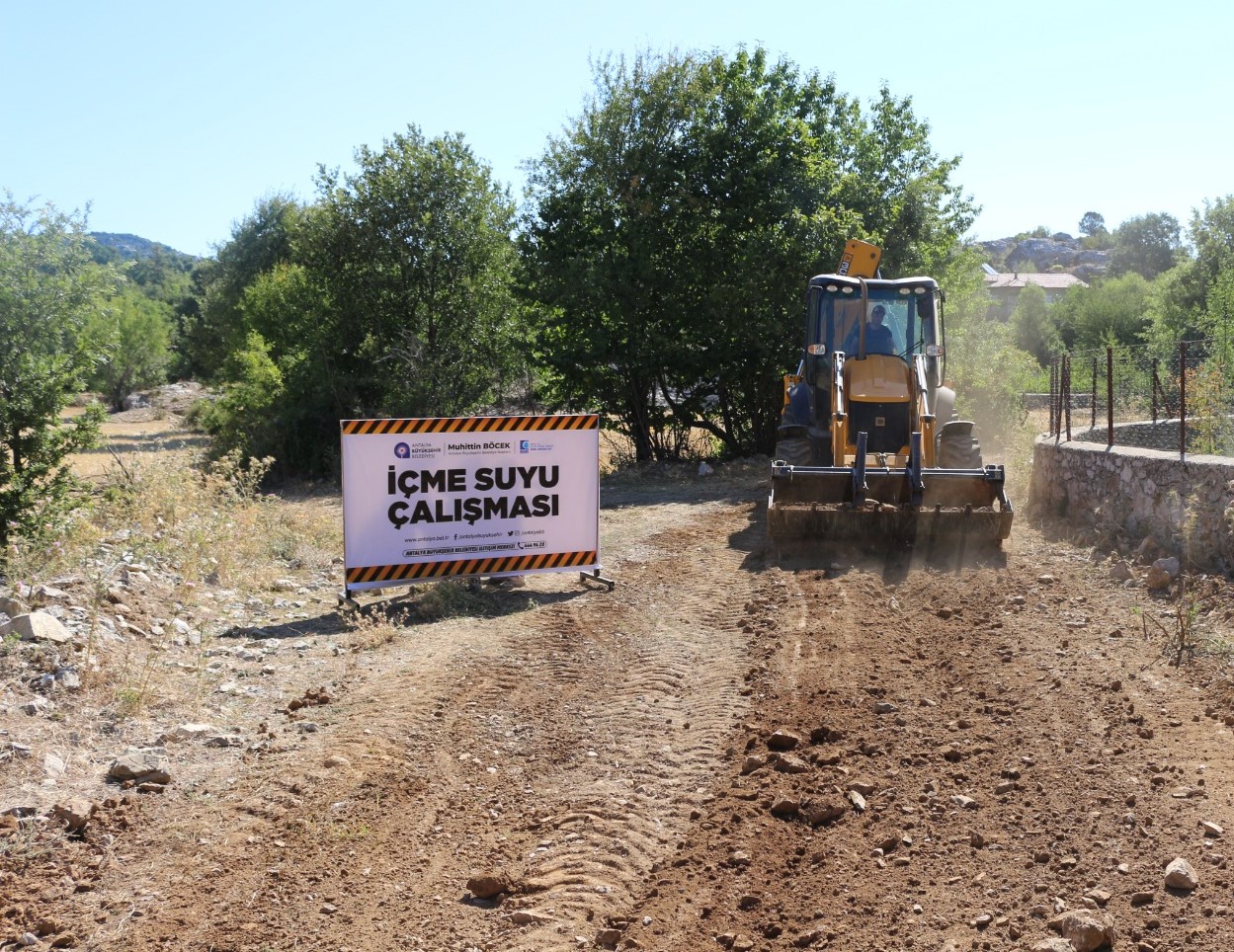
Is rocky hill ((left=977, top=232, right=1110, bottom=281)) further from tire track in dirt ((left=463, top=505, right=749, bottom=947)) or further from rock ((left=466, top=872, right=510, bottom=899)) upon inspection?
rock ((left=466, top=872, right=510, bottom=899))

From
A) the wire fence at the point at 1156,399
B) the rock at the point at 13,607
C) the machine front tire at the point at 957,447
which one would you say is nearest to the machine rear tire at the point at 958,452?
the machine front tire at the point at 957,447

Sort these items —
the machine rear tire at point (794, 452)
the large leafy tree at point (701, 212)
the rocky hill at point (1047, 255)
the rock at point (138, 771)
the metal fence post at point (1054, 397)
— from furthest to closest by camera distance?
1. the rocky hill at point (1047, 255)
2. the large leafy tree at point (701, 212)
3. the metal fence post at point (1054, 397)
4. the machine rear tire at point (794, 452)
5. the rock at point (138, 771)

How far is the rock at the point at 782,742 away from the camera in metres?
6.22

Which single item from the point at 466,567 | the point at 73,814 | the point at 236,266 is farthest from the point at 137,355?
the point at 73,814

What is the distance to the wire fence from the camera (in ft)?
41.1

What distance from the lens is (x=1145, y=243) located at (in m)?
123

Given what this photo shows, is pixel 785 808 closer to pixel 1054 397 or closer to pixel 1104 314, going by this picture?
pixel 1054 397

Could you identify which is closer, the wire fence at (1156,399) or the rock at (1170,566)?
the rock at (1170,566)

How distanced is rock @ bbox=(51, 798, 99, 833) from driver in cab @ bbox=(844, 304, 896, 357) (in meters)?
10.2

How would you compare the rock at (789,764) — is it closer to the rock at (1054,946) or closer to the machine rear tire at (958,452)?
the rock at (1054,946)

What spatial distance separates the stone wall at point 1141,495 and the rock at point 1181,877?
5.48 meters

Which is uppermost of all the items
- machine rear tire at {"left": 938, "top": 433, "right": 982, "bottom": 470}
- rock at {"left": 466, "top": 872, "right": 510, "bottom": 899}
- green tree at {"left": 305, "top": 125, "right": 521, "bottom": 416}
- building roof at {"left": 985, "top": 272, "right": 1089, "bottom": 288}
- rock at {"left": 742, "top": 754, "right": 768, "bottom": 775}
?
building roof at {"left": 985, "top": 272, "right": 1089, "bottom": 288}

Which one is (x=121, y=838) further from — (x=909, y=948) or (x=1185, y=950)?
(x=1185, y=950)

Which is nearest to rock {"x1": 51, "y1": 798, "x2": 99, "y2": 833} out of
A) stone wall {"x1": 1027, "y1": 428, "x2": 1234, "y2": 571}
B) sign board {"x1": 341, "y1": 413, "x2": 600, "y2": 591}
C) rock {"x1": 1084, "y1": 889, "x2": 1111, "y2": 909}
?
sign board {"x1": 341, "y1": 413, "x2": 600, "y2": 591}
